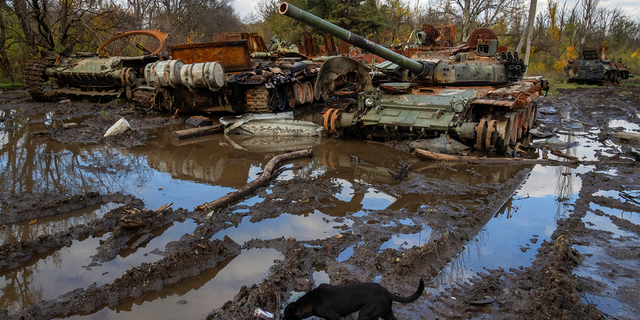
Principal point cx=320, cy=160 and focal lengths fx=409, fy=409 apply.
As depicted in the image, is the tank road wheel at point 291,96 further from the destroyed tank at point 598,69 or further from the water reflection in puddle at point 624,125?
the destroyed tank at point 598,69

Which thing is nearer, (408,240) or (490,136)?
(408,240)

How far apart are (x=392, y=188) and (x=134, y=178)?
12.5 feet

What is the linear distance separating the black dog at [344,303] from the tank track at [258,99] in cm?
834

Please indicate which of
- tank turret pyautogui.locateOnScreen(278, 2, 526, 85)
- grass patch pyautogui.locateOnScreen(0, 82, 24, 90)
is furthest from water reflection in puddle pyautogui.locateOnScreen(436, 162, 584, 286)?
grass patch pyautogui.locateOnScreen(0, 82, 24, 90)

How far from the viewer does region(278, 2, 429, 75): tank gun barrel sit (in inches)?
220

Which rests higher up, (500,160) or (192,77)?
(192,77)

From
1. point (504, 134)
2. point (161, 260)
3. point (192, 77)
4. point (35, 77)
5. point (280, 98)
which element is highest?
point (35, 77)

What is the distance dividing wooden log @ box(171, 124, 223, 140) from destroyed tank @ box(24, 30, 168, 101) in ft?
15.9

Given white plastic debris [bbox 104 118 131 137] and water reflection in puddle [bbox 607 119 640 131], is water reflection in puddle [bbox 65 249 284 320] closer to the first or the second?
white plastic debris [bbox 104 118 131 137]

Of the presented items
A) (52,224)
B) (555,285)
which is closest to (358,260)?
(555,285)

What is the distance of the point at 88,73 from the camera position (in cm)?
1339

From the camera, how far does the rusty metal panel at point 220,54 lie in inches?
424

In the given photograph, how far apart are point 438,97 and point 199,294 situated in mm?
6166

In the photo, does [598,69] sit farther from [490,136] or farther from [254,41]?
[490,136]
